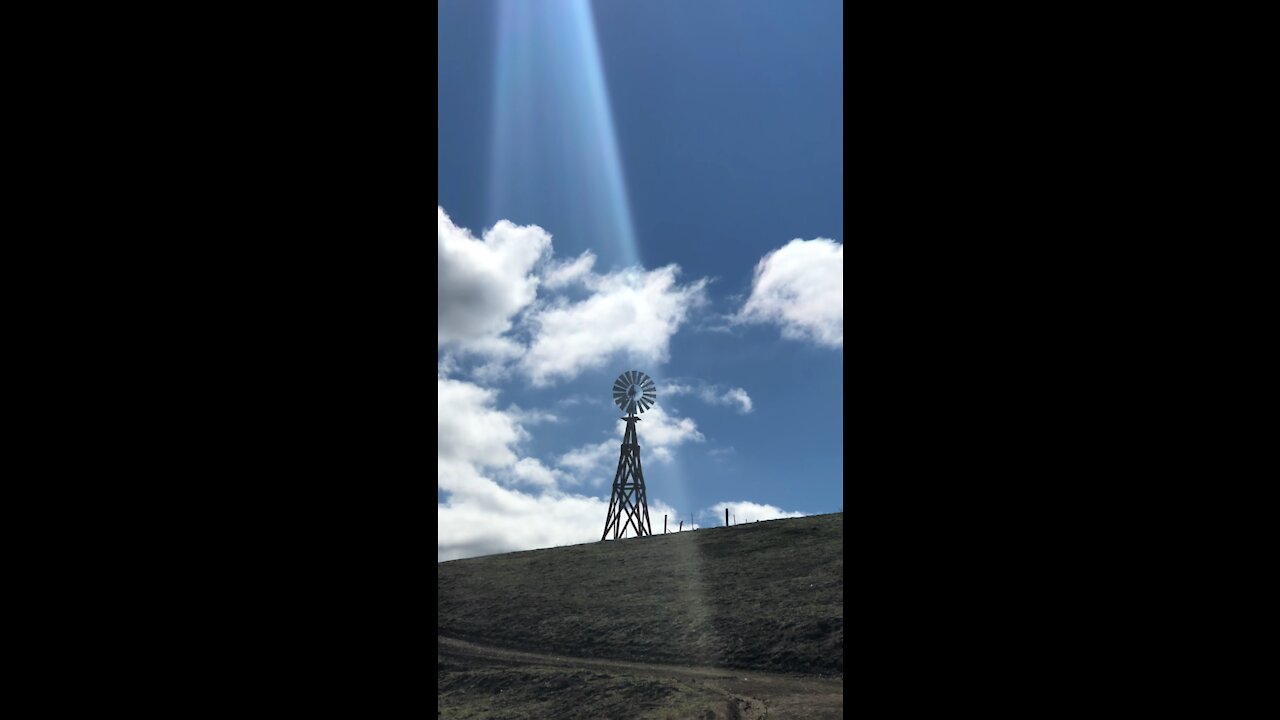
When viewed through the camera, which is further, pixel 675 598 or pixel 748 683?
pixel 675 598

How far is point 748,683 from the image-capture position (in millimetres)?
16766

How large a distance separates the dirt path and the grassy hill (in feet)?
1.34

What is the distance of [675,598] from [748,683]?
6.70m

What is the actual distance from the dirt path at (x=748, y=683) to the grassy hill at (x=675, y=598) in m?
0.41

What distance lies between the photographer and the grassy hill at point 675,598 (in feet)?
62.7

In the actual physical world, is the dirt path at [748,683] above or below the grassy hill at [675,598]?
below

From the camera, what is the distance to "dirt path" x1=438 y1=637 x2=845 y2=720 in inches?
581
